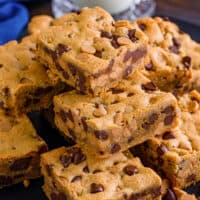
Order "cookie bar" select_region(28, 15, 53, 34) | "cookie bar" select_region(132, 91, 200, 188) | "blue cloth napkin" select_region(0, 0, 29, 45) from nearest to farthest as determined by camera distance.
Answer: "cookie bar" select_region(132, 91, 200, 188) → "cookie bar" select_region(28, 15, 53, 34) → "blue cloth napkin" select_region(0, 0, 29, 45)

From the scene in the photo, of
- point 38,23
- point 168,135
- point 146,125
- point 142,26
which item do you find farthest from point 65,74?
point 38,23

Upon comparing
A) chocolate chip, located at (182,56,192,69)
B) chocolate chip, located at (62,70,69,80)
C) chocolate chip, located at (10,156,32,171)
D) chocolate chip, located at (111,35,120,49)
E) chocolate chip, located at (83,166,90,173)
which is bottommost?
chocolate chip, located at (10,156,32,171)

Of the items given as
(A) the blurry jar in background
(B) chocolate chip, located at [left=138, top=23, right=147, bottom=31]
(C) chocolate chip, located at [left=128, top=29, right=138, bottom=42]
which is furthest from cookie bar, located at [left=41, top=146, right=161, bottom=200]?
(A) the blurry jar in background

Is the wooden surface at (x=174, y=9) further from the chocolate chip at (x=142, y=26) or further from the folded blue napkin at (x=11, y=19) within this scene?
the chocolate chip at (x=142, y=26)

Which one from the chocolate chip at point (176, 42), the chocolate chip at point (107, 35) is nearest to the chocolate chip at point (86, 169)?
the chocolate chip at point (107, 35)

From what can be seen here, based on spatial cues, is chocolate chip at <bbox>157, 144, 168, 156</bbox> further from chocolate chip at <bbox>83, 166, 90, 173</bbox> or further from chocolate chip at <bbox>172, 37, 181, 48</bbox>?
chocolate chip at <bbox>172, 37, 181, 48</bbox>

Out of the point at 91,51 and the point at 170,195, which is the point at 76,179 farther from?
the point at 91,51
